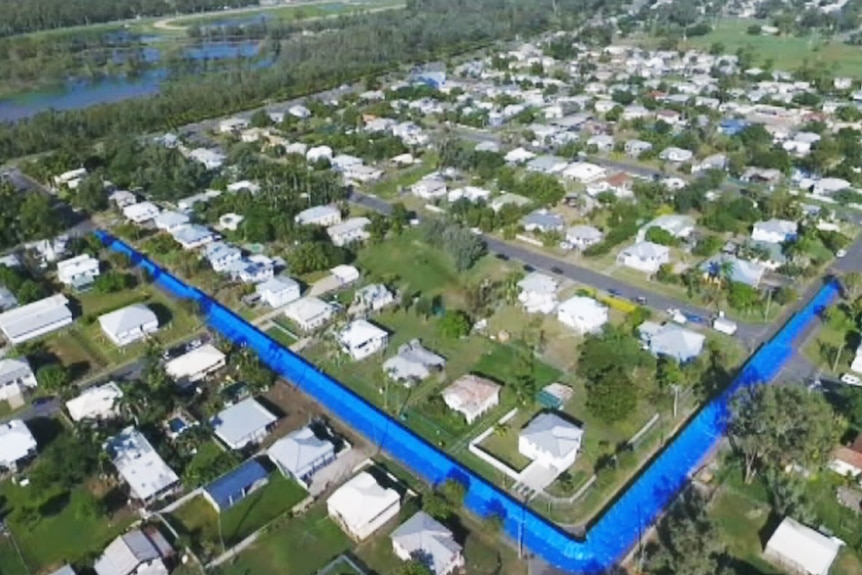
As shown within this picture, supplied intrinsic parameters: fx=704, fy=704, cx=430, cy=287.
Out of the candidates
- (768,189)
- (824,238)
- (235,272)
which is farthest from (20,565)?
(768,189)

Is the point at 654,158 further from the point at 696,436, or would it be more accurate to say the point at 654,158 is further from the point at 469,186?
the point at 696,436

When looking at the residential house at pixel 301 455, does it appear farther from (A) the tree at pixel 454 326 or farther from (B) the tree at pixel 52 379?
(B) the tree at pixel 52 379

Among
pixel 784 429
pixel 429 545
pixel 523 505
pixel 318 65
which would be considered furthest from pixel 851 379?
pixel 318 65

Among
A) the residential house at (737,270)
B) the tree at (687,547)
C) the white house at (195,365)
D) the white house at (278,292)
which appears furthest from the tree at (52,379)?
the residential house at (737,270)

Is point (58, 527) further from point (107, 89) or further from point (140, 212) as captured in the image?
point (107, 89)

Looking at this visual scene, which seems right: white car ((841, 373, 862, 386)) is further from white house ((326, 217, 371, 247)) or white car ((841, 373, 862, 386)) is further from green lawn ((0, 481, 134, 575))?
green lawn ((0, 481, 134, 575))
